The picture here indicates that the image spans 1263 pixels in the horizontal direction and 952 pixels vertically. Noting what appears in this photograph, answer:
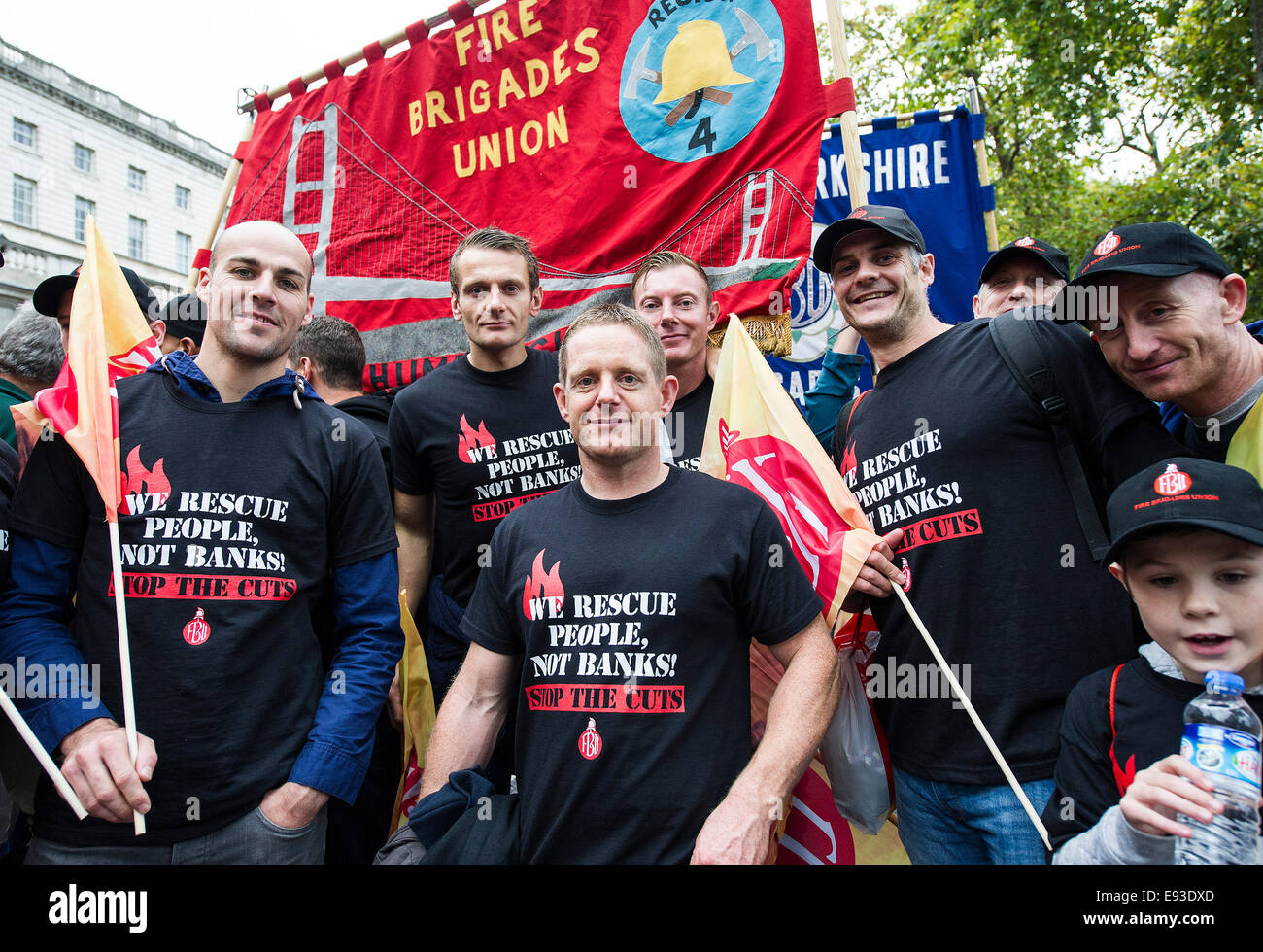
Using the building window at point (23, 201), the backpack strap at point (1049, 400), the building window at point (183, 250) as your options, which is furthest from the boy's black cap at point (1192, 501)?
the building window at point (183, 250)

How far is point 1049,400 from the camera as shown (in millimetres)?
2568

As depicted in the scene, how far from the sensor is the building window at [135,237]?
40.8 m

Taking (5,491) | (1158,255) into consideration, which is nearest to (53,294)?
(5,491)

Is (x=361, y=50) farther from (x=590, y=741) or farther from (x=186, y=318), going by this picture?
(x=590, y=741)

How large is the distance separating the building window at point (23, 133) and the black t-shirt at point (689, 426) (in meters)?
40.8

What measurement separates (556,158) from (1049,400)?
3195 mm

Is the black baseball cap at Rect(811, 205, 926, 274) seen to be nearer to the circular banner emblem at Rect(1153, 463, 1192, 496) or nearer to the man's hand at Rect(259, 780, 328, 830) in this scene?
the circular banner emblem at Rect(1153, 463, 1192, 496)

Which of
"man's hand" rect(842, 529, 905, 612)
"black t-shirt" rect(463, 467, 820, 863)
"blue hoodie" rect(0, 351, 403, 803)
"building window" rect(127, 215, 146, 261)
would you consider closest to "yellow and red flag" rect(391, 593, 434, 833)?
"blue hoodie" rect(0, 351, 403, 803)

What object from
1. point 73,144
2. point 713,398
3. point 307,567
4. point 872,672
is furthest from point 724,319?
point 73,144

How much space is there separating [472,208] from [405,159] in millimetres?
553

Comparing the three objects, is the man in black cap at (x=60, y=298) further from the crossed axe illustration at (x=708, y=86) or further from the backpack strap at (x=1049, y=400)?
the backpack strap at (x=1049, y=400)

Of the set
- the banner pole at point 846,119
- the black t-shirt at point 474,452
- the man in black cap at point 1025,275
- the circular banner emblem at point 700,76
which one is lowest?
the black t-shirt at point 474,452

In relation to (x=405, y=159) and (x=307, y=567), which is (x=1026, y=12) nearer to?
(x=405, y=159)

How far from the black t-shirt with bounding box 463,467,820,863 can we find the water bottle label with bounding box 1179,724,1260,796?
0.89 metres
